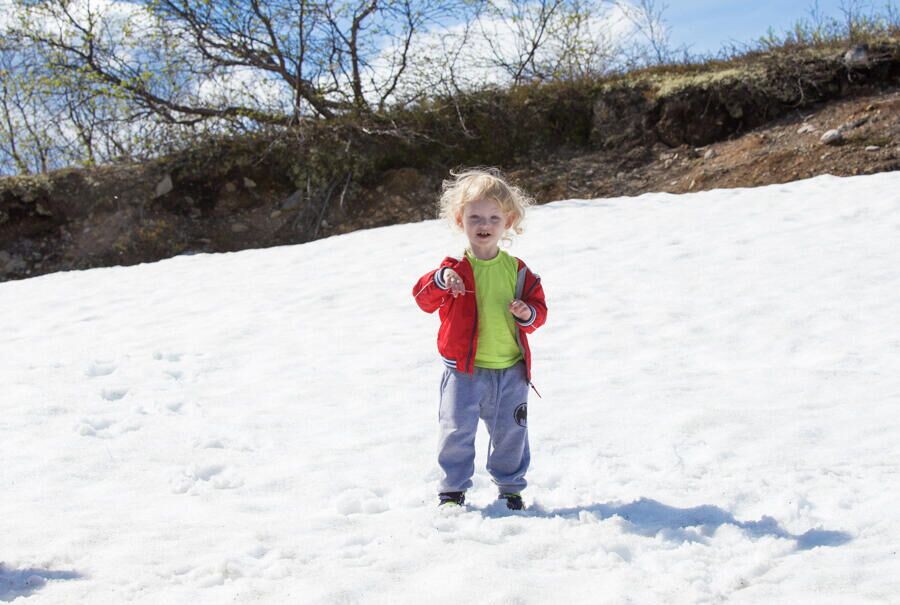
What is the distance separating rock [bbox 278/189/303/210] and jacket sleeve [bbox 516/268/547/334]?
363 inches

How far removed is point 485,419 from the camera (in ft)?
12.0

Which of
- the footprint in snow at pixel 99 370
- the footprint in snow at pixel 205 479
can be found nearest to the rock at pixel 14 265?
the footprint in snow at pixel 99 370

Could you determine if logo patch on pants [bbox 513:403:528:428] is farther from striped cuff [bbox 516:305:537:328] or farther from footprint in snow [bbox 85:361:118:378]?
footprint in snow [bbox 85:361:118:378]

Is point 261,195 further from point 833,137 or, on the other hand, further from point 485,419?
point 485,419

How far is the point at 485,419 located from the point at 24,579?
6.18 ft

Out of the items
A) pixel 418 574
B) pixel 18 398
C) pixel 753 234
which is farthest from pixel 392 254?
pixel 418 574

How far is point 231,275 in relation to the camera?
8.98 meters

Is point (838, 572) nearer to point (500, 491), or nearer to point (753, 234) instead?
point (500, 491)

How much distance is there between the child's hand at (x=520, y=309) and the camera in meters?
3.44

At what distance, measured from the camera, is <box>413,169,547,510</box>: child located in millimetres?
3520

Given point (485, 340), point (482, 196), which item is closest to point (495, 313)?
point (485, 340)

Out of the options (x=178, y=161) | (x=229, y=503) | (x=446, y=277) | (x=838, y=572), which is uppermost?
(x=178, y=161)

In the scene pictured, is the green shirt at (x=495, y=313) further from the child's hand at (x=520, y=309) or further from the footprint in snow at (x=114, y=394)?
the footprint in snow at (x=114, y=394)

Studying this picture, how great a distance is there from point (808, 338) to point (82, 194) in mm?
10645
